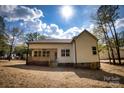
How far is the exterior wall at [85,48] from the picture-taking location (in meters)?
6.59

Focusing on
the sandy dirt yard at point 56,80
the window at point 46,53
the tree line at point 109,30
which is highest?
the tree line at point 109,30

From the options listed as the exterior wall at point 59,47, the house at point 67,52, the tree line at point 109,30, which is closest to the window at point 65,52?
the house at point 67,52

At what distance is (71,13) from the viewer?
490 cm

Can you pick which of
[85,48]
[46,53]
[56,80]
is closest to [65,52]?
[46,53]

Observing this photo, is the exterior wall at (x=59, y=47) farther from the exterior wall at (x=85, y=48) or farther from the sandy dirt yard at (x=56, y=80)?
the sandy dirt yard at (x=56, y=80)

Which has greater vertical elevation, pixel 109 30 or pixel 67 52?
pixel 109 30

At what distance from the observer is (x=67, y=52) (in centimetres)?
764

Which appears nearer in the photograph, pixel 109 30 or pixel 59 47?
pixel 109 30

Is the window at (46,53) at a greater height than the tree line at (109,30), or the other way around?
the tree line at (109,30)

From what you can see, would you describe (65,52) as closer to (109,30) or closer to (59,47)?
(59,47)

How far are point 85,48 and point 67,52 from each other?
113 centimetres

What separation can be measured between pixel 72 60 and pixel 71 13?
2.70m

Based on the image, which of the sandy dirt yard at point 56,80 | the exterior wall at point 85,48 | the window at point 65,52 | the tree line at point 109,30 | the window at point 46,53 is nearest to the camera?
the sandy dirt yard at point 56,80
